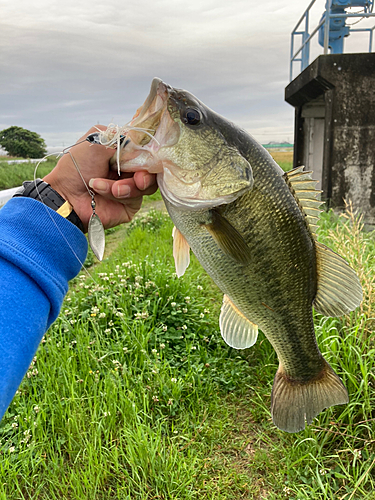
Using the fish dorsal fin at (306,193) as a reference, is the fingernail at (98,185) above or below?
above

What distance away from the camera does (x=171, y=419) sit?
9.65 ft

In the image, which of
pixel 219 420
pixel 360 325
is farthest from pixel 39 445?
pixel 360 325

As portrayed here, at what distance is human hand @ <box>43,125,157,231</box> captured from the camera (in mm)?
1528

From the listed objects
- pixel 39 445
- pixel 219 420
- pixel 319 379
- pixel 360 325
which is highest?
pixel 319 379

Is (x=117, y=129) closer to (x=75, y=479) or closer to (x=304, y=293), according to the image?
(x=304, y=293)

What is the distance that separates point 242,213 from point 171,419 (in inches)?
79.7

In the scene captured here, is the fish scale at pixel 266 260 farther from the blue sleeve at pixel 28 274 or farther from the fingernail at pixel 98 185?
the blue sleeve at pixel 28 274

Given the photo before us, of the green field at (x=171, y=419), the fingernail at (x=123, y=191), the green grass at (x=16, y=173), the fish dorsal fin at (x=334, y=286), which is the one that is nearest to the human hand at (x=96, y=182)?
the fingernail at (x=123, y=191)

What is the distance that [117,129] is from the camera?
4.66 ft

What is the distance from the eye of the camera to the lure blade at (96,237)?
4.83 ft

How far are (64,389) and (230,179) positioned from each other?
221 centimetres

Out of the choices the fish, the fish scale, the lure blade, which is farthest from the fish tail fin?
the lure blade

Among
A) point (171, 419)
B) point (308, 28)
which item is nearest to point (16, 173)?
point (308, 28)

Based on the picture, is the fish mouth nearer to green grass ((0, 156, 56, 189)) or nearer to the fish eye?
the fish eye
